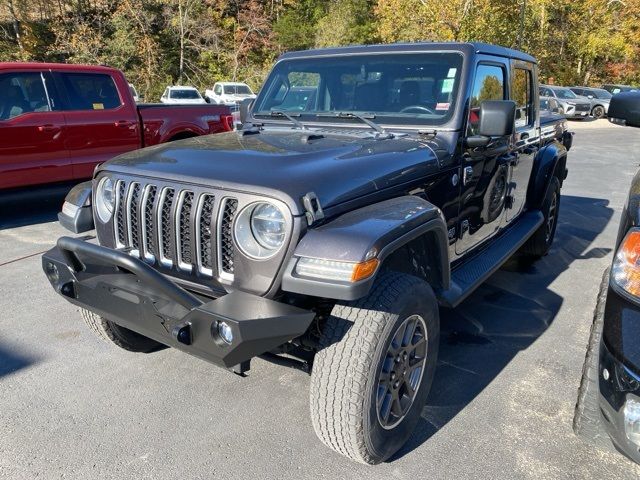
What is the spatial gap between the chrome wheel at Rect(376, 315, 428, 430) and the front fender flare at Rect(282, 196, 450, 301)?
43cm

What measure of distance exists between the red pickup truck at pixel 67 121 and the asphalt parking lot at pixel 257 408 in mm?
2558

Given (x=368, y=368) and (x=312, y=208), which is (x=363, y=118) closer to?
(x=312, y=208)

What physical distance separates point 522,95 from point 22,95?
581cm

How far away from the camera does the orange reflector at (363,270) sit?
80.4 inches

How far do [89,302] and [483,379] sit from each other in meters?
2.30

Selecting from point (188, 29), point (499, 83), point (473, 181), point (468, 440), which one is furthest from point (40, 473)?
point (188, 29)

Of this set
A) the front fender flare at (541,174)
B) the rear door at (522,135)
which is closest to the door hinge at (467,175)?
the rear door at (522,135)

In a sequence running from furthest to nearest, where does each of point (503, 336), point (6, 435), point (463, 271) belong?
point (503, 336)
point (463, 271)
point (6, 435)

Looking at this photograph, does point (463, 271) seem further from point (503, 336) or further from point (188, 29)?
point (188, 29)

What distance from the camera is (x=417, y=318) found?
2.55 metres

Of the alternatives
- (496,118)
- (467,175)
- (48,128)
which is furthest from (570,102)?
(496,118)

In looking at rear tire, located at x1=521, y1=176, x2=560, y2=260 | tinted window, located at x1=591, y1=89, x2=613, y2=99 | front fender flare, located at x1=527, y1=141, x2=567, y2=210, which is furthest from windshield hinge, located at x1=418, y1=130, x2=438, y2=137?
tinted window, located at x1=591, y1=89, x2=613, y2=99

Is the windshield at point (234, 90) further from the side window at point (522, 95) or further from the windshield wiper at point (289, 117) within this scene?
the windshield wiper at point (289, 117)

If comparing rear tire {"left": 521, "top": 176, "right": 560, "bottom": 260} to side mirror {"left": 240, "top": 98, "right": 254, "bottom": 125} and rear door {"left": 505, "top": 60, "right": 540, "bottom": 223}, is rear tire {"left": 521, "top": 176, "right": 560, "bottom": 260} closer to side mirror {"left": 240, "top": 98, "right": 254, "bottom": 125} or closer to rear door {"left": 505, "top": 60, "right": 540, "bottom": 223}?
rear door {"left": 505, "top": 60, "right": 540, "bottom": 223}
